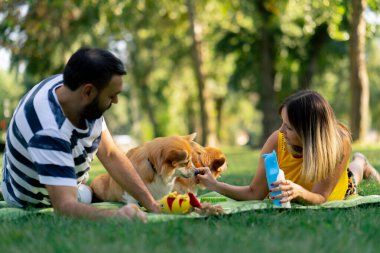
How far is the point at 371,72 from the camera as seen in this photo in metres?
40.2

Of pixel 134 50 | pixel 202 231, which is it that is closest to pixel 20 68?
pixel 134 50

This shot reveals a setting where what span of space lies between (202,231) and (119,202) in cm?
209

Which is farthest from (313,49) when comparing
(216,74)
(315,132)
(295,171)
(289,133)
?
(315,132)

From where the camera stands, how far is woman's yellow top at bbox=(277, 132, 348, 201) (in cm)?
511

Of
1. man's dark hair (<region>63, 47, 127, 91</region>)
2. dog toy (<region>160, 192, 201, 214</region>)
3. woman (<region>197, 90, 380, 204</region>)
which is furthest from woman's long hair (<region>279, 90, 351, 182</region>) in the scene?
man's dark hair (<region>63, 47, 127, 91</region>)

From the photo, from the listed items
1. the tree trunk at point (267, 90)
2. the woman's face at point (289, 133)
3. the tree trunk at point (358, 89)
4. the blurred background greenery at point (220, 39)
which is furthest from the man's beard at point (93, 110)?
the tree trunk at point (267, 90)

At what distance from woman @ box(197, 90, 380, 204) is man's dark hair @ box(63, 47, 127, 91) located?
1.45 m

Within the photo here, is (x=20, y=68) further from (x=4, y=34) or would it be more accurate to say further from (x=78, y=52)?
(x=78, y=52)

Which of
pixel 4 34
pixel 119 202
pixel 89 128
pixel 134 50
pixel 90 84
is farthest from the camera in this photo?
pixel 134 50

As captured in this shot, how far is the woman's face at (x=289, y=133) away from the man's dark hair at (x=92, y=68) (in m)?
1.42

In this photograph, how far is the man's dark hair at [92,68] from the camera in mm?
3924

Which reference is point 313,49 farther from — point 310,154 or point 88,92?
point 88,92

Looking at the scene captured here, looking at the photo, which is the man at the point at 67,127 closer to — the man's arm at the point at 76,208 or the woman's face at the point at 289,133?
the man's arm at the point at 76,208

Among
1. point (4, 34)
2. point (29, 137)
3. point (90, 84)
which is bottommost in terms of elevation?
point (29, 137)
